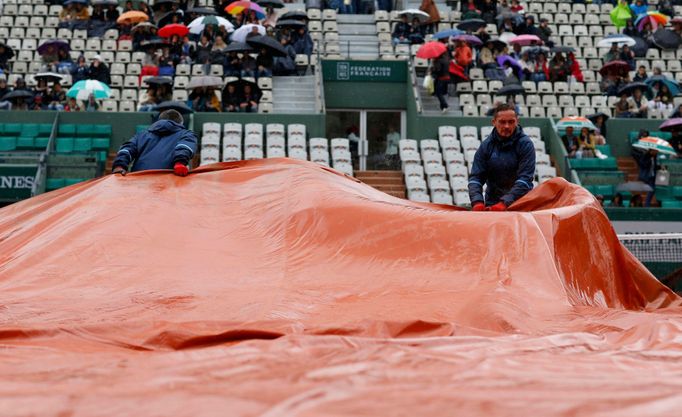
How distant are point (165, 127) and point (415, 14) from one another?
14906 millimetres

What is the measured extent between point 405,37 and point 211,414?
20107mm

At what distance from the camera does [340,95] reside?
20828 millimetres

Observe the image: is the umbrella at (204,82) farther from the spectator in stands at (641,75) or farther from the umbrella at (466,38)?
the spectator in stands at (641,75)

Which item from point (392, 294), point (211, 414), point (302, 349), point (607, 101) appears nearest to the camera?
point (211, 414)

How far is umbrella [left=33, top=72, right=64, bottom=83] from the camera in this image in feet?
60.8

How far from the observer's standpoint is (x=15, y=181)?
14.7 m

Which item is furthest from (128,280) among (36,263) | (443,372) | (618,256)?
(618,256)

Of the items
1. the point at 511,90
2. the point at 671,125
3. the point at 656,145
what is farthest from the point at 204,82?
the point at 671,125

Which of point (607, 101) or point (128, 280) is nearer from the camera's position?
point (128, 280)

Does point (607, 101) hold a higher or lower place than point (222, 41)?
lower

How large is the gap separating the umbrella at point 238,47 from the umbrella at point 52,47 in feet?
11.3

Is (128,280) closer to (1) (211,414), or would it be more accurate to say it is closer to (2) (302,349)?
(2) (302,349)

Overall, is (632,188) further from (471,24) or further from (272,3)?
(272,3)

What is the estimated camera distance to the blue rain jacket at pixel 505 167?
7.30m
